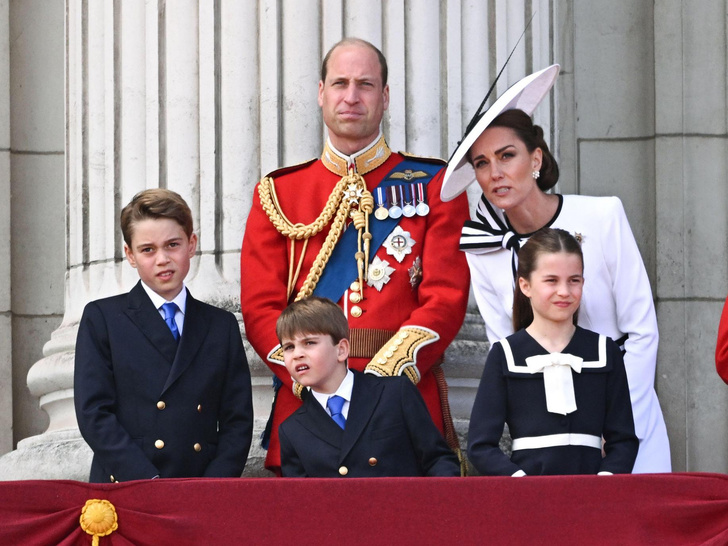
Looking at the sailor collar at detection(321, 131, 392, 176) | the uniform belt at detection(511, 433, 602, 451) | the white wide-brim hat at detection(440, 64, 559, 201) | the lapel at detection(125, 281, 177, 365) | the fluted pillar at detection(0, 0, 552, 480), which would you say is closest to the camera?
the uniform belt at detection(511, 433, 602, 451)

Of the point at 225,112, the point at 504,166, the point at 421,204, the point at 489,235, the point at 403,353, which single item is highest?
the point at 225,112

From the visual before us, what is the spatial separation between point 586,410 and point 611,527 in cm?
61

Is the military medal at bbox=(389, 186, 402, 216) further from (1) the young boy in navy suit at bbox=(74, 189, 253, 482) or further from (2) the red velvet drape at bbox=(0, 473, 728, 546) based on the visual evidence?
(2) the red velvet drape at bbox=(0, 473, 728, 546)

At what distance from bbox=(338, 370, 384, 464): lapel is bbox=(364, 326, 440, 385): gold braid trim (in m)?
0.12

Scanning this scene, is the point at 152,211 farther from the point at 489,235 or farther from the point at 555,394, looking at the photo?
the point at 555,394

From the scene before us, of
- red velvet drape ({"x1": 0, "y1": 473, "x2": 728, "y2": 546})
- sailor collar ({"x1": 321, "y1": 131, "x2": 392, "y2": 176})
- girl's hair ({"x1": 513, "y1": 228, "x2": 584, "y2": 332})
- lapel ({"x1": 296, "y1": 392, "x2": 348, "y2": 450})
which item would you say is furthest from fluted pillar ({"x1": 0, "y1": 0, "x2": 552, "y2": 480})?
red velvet drape ({"x1": 0, "y1": 473, "x2": 728, "y2": 546})

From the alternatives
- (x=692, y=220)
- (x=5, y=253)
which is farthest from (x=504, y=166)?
(x=5, y=253)

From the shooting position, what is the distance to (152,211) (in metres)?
4.78

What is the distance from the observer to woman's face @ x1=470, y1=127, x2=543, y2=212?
4.86 metres

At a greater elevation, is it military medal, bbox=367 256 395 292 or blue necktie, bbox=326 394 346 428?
military medal, bbox=367 256 395 292

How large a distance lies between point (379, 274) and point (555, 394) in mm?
910

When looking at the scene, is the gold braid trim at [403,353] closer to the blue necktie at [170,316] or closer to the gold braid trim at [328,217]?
the gold braid trim at [328,217]

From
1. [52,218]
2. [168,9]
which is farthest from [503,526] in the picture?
[52,218]

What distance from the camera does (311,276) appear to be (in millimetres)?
5090
